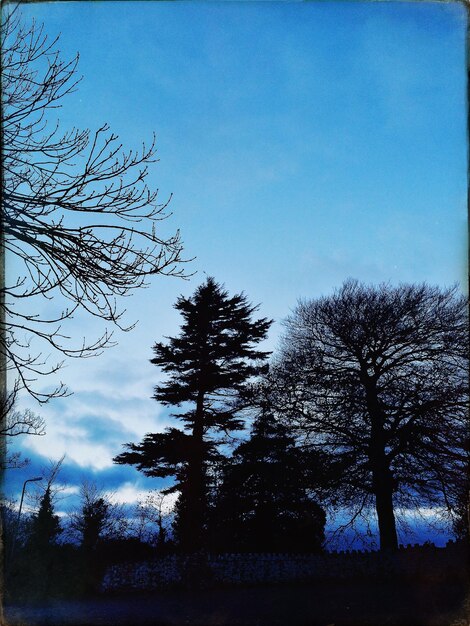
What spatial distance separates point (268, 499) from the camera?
23500mm

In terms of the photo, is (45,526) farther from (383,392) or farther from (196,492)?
(383,392)

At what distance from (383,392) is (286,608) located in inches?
430

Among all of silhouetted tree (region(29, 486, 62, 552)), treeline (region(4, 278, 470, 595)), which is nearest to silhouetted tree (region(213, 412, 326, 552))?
treeline (region(4, 278, 470, 595))

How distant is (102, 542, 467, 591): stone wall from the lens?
16.0 m

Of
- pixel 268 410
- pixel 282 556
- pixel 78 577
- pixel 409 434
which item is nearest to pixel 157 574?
pixel 78 577

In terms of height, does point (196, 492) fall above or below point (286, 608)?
above

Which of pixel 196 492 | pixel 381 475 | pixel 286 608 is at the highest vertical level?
pixel 381 475

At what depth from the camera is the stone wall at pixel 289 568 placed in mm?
16031

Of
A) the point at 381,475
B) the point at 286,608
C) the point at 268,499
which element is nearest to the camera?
the point at 286,608

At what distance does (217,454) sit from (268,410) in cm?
386

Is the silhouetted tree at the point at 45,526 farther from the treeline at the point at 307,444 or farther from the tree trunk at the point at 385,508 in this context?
the tree trunk at the point at 385,508

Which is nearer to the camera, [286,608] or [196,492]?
[286,608]

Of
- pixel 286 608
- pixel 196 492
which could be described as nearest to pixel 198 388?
pixel 196 492

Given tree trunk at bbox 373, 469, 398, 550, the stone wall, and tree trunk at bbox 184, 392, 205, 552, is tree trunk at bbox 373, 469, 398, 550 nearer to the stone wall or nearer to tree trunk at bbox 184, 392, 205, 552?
the stone wall
